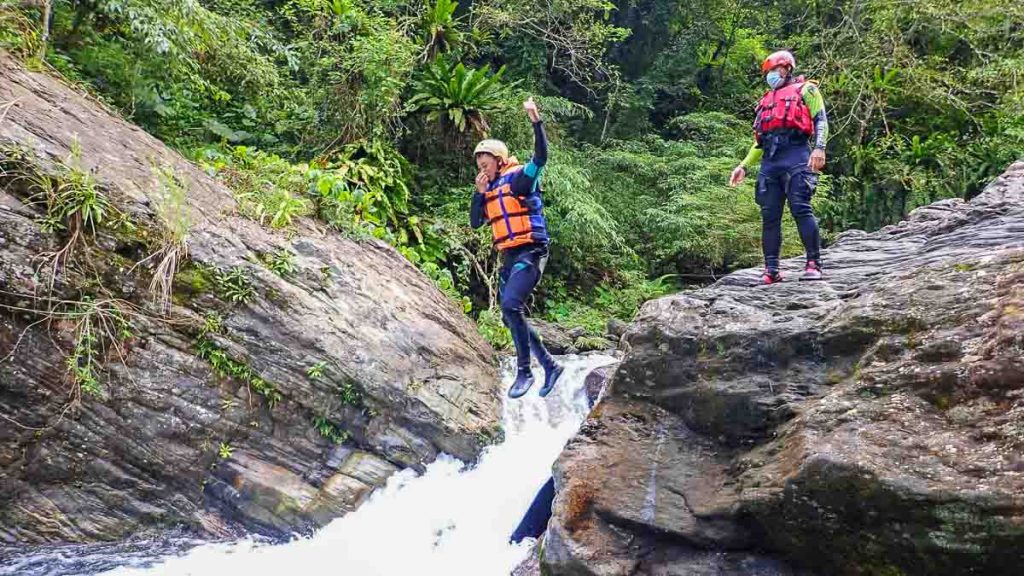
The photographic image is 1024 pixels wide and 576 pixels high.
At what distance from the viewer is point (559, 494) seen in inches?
192

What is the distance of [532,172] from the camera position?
566 cm

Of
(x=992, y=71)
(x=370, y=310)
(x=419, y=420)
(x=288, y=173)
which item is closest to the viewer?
(x=419, y=420)

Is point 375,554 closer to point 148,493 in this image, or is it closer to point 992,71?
point 148,493

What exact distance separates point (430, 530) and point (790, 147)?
4638mm

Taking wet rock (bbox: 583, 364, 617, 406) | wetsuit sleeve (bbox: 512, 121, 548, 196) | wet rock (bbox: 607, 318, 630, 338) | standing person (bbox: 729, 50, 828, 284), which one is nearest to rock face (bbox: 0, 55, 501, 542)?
wet rock (bbox: 583, 364, 617, 406)

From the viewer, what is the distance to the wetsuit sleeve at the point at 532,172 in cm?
544

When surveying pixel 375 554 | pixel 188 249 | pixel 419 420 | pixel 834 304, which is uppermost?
pixel 834 304

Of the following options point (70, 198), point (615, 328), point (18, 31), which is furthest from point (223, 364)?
point (615, 328)

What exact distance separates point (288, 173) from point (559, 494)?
19.4 feet

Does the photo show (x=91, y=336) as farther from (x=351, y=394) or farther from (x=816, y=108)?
(x=816, y=108)

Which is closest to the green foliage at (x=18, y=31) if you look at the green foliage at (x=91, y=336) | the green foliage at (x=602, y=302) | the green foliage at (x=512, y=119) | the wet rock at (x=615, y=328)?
the green foliage at (x=512, y=119)

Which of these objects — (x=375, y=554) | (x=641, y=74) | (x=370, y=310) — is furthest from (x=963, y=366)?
(x=641, y=74)

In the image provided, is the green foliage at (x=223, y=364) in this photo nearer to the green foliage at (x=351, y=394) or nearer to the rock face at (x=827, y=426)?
the green foliage at (x=351, y=394)

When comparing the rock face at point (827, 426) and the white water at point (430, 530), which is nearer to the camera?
the rock face at point (827, 426)
